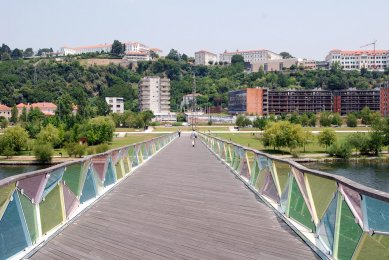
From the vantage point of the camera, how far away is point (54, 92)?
561 ft

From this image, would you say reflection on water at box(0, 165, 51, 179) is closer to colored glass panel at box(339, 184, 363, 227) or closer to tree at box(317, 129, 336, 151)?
tree at box(317, 129, 336, 151)

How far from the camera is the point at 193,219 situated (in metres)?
7.27

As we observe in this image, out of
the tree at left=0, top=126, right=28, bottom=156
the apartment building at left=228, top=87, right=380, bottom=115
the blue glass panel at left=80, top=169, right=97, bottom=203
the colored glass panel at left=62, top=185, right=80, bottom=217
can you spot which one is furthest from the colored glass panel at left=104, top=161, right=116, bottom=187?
the apartment building at left=228, top=87, right=380, bottom=115

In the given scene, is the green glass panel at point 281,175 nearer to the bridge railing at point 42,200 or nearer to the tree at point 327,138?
the bridge railing at point 42,200

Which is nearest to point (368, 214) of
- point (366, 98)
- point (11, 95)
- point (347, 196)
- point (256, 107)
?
point (347, 196)

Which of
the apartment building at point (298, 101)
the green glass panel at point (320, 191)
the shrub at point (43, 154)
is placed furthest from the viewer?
the apartment building at point (298, 101)

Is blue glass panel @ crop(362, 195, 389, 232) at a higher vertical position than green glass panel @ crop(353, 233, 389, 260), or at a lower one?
higher

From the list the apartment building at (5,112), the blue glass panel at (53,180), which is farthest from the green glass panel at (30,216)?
the apartment building at (5,112)

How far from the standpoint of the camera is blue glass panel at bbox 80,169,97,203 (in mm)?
8458

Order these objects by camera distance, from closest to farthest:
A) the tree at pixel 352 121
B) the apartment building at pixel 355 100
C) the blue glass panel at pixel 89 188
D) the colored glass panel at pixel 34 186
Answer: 1. the colored glass panel at pixel 34 186
2. the blue glass panel at pixel 89 188
3. the tree at pixel 352 121
4. the apartment building at pixel 355 100

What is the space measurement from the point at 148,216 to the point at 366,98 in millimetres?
158957

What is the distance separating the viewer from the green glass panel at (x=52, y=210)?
6.13 m

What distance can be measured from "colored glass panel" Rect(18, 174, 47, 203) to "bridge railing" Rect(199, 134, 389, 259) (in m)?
3.60

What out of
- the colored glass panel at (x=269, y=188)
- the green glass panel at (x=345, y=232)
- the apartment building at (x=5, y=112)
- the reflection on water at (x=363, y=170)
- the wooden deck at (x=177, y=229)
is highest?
the apartment building at (x=5, y=112)
